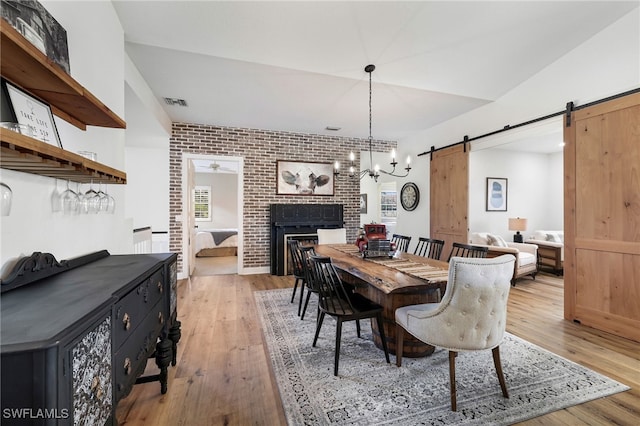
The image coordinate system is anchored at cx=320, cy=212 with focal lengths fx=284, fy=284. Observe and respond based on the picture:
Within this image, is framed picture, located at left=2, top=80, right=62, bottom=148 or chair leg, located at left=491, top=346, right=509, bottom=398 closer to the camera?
framed picture, located at left=2, top=80, right=62, bottom=148

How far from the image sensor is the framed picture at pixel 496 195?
6172 mm

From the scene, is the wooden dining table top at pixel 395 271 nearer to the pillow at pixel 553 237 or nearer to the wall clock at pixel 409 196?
Answer: the wall clock at pixel 409 196

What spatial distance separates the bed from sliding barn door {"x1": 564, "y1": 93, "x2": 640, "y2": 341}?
6.70 meters

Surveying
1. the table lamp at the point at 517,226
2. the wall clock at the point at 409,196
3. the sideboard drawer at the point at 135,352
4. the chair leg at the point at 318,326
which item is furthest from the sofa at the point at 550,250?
the sideboard drawer at the point at 135,352

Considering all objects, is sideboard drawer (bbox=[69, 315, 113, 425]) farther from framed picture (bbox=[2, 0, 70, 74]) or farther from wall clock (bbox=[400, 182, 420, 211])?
wall clock (bbox=[400, 182, 420, 211])

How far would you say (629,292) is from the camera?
2.74 m

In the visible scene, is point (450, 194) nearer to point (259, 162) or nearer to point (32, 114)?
point (259, 162)

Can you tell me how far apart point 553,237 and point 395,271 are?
529 cm

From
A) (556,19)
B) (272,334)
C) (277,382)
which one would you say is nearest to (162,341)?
(277,382)

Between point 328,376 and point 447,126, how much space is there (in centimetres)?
455

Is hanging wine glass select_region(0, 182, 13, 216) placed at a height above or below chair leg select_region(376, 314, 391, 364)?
above

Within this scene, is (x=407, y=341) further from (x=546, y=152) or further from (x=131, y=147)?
(x=546, y=152)

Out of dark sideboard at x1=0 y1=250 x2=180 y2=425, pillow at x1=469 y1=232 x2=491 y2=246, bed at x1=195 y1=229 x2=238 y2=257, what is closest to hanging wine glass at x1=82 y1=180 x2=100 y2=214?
dark sideboard at x1=0 y1=250 x2=180 y2=425

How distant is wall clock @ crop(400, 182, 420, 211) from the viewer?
5719mm
